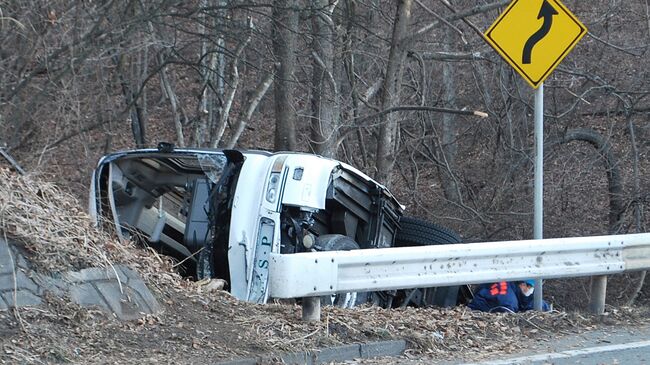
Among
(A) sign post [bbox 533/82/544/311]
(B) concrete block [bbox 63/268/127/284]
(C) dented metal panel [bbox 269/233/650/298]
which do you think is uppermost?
(A) sign post [bbox 533/82/544/311]

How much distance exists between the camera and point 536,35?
8742 mm

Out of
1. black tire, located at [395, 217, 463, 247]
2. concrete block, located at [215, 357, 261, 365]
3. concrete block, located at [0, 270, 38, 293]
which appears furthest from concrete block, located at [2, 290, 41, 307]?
black tire, located at [395, 217, 463, 247]

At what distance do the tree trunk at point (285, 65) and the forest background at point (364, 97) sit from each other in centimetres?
2

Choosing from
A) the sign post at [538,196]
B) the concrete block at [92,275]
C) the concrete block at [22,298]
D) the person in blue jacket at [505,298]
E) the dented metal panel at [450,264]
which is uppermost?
the sign post at [538,196]

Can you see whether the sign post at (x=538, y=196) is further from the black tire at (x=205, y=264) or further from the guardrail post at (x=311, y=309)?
the black tire at (x=205, y=264)

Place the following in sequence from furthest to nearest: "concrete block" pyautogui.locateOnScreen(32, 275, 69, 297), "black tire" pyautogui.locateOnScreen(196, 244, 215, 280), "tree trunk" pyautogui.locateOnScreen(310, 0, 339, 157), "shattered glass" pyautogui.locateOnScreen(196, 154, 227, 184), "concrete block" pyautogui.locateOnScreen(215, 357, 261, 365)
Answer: "tree trunk" pyautogui.locateOnScreen(310, 0, 339, 157) → "shattered glass" pyautogui.locateOnScreen(196, 154, 227, 184) → "black tire" pyautogui.locateOnScreen(196, 244, 215, 280) → "concrete block" pyautogui.locateOnScreen(32, 275, 69, 297) → "concrete block" pyautogui.locateOnScreen(215, 357, 261, 365)

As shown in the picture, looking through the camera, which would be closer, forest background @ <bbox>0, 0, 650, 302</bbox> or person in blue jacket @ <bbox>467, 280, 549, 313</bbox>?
person in blue jacket @ <bbox>467, 280, 549, 313</bbox>

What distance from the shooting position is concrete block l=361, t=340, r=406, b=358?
6711mm

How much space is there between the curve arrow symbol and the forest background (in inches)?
137

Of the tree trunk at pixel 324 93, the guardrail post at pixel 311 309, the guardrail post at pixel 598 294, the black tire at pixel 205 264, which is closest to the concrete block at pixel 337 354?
the guardrail post at pixel 311 309

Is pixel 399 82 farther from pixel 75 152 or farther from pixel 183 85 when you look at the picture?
pixel 183 85

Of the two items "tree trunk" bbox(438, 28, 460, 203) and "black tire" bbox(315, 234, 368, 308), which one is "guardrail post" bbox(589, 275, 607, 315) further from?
"tree trunk" bbox(438, 28, 460, 203)

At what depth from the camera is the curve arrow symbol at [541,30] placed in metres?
8.71

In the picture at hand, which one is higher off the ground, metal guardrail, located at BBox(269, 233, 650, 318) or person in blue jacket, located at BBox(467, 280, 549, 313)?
metal guardrail, located at BBox(269, 233, 650, 318)
